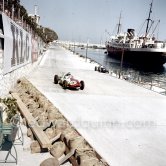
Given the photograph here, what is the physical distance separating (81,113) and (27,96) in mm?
3507

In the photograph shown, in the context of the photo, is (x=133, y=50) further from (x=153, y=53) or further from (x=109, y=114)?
(x=109, y=114)

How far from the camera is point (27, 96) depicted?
1374 centimetres

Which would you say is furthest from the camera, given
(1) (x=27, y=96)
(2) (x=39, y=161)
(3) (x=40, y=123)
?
(1) (x=27, y=96)

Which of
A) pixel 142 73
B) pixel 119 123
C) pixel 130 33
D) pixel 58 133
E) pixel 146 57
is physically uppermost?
pixel 130 33

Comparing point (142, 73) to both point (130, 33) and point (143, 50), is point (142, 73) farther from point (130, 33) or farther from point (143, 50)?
point (130, 33)

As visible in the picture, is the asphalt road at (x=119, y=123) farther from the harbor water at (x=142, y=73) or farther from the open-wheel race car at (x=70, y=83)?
the harbor water at (x=142, y=73)

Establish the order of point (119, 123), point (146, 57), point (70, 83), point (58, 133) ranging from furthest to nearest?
1. point (146, 57)
2. point (70, 83)
3. point (119, 123)
4. point (58, 133)

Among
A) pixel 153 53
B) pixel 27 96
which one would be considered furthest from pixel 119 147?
pixel 153 53

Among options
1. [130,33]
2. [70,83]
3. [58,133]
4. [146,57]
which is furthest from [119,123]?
[130,33]

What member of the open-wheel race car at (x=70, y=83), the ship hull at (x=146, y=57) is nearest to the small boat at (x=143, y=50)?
the ship hull at (x=146, y=57)

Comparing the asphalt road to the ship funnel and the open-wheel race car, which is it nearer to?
the open-wheel race car

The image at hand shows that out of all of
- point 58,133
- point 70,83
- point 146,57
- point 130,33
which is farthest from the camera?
point 130,33

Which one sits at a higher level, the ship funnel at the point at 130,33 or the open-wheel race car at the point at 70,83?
the ship funnel at the point at 130,33

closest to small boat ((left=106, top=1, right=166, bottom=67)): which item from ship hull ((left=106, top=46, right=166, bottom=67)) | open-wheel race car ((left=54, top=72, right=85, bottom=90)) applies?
ship hull ((left=106, top=46, right=166, bottom=67))
